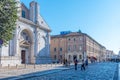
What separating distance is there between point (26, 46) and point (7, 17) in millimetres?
25233

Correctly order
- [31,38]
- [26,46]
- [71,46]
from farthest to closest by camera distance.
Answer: [71,46] < [31,38] < [26,46]

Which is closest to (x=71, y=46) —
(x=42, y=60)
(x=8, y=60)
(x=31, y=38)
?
(x=42, y=60)

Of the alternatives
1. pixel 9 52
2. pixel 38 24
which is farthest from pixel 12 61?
pixel 38 24

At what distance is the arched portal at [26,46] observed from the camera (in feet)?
137

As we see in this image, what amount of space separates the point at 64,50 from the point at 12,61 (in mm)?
37486

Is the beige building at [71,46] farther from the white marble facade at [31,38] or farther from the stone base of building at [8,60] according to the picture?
the stone base of building at [8,60]

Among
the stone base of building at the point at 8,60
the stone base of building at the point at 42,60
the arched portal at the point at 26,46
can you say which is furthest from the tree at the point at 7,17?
the stone base of building at the point at 42,60

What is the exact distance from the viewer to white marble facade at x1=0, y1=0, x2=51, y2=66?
128 feet

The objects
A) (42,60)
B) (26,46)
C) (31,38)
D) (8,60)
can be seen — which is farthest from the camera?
(42,60)

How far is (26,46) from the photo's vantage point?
4288 centimetres

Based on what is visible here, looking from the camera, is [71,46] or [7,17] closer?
[7,17]

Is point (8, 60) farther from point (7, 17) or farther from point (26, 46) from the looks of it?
point (7, 17)

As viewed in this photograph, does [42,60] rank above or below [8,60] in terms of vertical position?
below

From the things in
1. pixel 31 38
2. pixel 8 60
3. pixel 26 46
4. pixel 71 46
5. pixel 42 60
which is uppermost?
pixel 31 38
